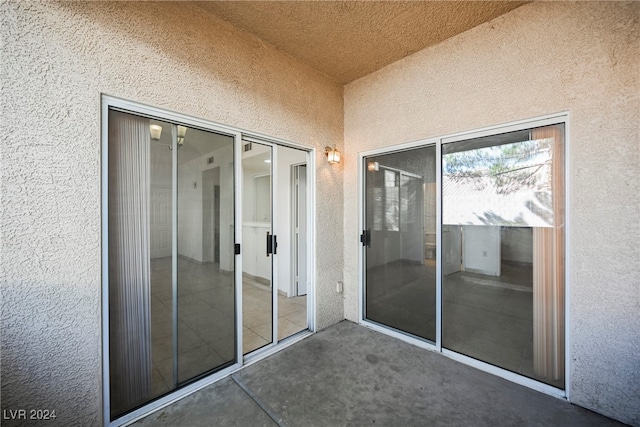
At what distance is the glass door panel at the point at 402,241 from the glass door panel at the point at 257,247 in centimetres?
136

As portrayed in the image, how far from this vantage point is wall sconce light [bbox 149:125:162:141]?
2.06 metres

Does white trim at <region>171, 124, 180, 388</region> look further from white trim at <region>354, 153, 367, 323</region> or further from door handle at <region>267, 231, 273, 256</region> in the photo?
white trim at <region>354, 153, 367, 323</region>

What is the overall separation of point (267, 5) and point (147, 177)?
1844mm

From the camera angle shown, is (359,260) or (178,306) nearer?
(178,306)

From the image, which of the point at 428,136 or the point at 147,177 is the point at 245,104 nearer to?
the point at 147,177

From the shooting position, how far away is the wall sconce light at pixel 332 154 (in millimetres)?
3373

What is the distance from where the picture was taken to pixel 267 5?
7.27ft

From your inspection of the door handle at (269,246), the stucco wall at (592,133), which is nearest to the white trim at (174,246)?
the door handle at (269,246)

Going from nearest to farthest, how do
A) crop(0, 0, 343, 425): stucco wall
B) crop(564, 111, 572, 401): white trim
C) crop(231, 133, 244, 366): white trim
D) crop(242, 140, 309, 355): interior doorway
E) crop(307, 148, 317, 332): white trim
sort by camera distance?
crop(0, 0, 343, 425): stucco wall, crop(564, 111, 572, 401): white trim, crop(231, 133, 244, 366): white trim, crop(242, 140, 309, 355): interior doorway, crop(307, 148, 317, 332): white trim

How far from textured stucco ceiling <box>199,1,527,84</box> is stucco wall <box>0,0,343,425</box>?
635mm

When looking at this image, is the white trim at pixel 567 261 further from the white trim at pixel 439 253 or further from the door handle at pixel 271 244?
the door handle at pixel 271 244

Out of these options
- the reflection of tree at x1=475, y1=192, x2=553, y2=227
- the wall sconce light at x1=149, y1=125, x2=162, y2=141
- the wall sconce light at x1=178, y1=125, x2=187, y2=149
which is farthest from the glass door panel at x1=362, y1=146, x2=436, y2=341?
the wall sconce light at x1=149, y1=125, x2=162, y2=141

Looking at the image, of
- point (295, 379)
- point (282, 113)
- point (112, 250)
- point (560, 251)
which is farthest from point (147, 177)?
point (560, 251)

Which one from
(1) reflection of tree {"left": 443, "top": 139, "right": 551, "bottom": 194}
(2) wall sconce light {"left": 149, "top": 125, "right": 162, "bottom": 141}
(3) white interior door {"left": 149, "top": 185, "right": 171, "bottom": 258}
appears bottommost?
(3) white interior door {"left": 149, "top": 185, "right": 171, "bottom": 258}
